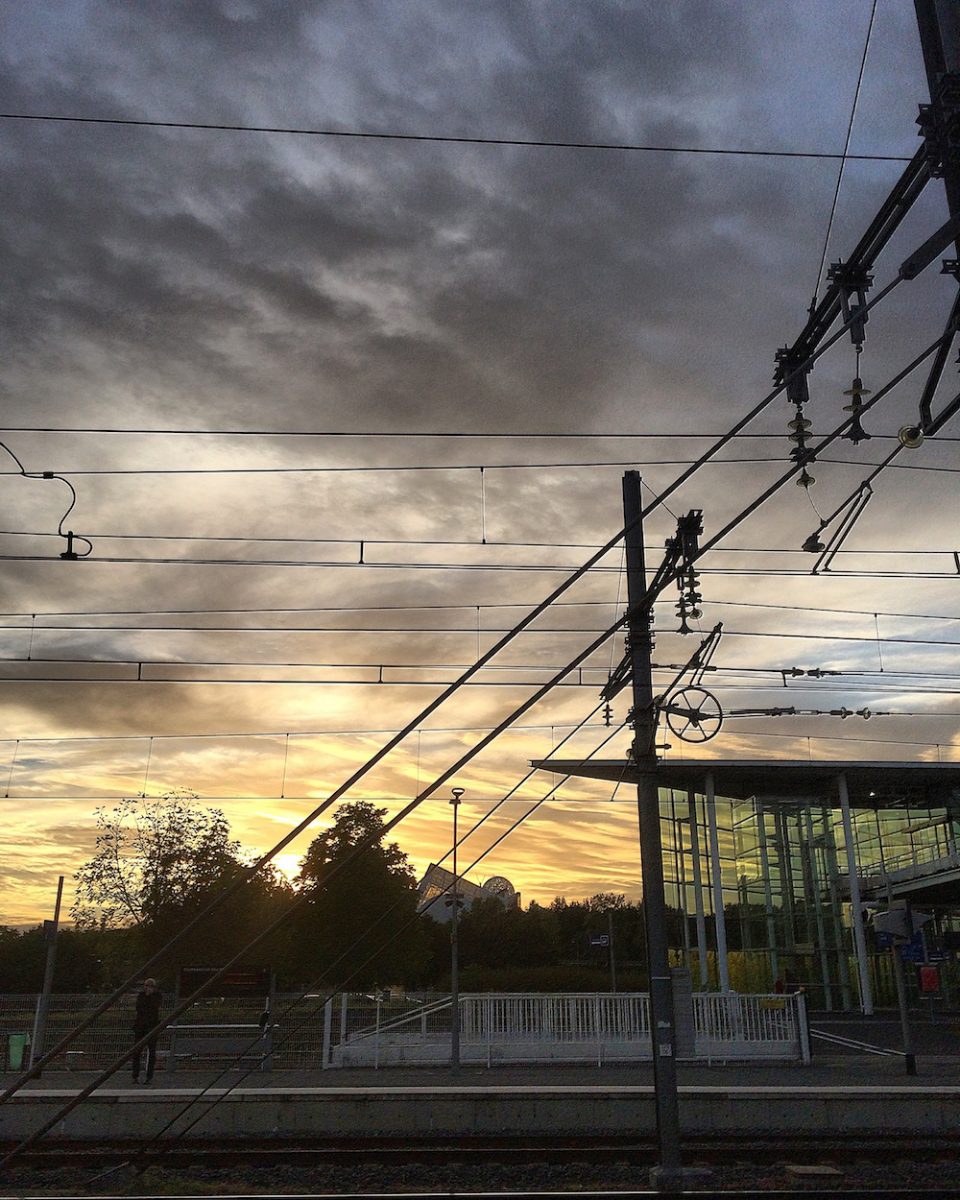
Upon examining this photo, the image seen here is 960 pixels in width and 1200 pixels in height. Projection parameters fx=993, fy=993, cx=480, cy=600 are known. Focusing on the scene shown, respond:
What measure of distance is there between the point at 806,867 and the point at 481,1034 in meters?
23.0

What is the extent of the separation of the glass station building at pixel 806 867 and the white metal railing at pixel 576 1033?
1563 centimetres

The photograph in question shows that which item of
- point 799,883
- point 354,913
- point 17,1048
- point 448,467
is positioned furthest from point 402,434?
point 354,913

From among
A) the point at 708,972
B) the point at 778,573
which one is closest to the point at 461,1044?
the point at 778,573

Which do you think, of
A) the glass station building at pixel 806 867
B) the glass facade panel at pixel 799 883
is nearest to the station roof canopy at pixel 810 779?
the glass station building at pixel 806 867

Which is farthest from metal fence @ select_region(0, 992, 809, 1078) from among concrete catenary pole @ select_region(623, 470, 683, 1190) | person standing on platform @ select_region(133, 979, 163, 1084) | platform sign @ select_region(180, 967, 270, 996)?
concrete catenary pole @ select_region(623, 470, 683, 1190)

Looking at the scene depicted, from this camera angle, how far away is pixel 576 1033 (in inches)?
858

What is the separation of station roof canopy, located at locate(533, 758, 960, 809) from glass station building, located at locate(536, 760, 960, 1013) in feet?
0.20

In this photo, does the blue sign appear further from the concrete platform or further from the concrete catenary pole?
the concrete catenary pole

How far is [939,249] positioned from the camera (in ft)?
26.0

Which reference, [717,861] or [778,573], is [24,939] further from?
[778,573]

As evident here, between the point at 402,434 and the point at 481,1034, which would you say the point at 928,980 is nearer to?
the point at 481,1034

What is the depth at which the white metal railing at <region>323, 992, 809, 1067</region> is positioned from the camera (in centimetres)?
2153

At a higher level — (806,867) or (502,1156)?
(806,867)

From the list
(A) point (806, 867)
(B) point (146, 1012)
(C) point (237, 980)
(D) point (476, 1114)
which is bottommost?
(D) point (476, 1114)
